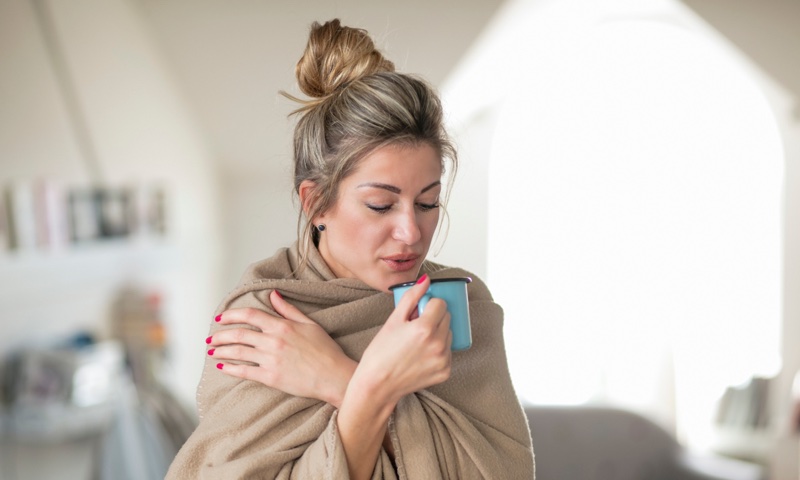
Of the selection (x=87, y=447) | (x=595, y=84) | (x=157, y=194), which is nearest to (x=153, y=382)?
(x=87, y=447)

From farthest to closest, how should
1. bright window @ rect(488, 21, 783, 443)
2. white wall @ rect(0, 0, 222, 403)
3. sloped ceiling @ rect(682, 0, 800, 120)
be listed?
bright window @ rect(488, 21, 783, 443) < sloped ceiling @ rect(682, 0, 800, 120) < white wall @ rect(0, 0, 222, 403)

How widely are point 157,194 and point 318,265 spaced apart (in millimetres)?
2800

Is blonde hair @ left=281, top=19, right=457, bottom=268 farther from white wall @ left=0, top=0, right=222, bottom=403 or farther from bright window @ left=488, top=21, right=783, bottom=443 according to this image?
bright window @ left=488, top=21, right=783, bottom=443

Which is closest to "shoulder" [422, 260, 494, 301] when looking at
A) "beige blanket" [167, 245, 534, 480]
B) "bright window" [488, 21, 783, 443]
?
"beige blanket" [167, 245, 534, 480]

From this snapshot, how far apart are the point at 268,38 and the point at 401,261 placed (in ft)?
7.53

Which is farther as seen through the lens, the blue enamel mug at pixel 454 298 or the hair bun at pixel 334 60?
the hair bun at pixel 334 60

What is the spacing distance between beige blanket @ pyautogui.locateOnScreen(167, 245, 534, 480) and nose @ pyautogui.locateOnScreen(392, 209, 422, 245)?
0.12 m

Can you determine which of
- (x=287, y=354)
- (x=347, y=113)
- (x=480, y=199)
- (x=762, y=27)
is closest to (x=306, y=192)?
(x=347, y=113)

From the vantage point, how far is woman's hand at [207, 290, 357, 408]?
1151 mm

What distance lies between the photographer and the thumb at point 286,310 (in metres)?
1.21

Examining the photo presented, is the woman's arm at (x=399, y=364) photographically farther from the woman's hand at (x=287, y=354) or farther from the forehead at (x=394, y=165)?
the forehead at (x=394, y=165)

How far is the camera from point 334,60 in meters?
1.26

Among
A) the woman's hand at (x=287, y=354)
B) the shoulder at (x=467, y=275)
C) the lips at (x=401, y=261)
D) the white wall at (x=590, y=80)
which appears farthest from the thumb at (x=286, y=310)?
the white wall at (x=590, y=80)

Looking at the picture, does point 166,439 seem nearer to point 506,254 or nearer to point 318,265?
point 318,265
